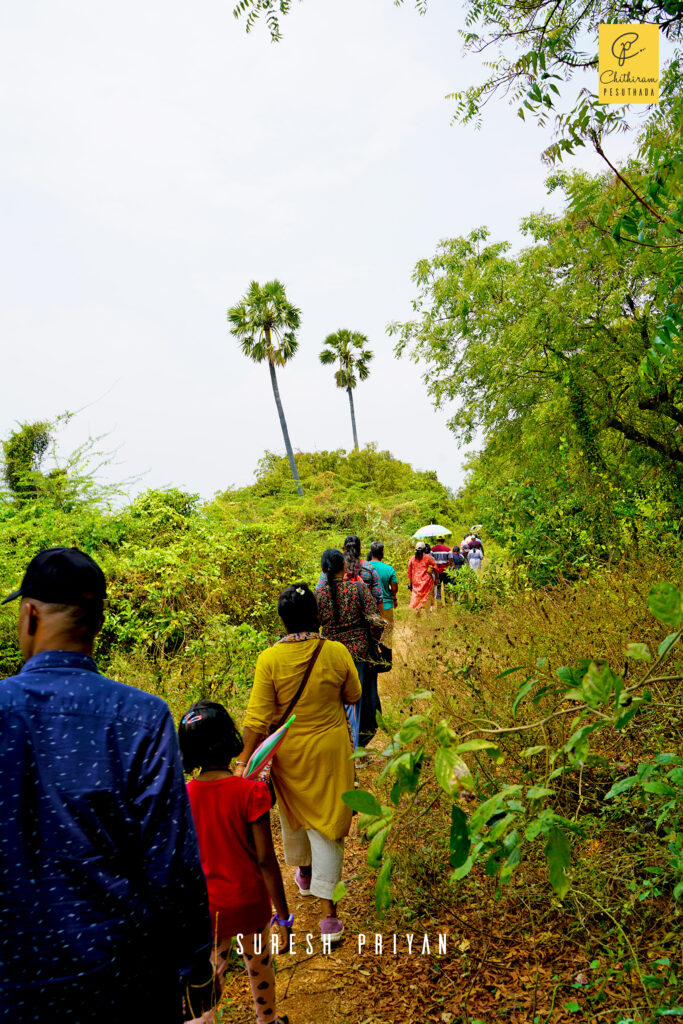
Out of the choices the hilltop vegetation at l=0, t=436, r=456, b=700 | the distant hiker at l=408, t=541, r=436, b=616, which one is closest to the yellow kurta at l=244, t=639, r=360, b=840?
the hilltop vegetation at l=0, t=436, r=456, b=700

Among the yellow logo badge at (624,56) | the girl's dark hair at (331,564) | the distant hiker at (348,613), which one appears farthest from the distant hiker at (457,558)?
the yellow logo badge at (624,56)

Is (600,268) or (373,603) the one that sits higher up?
(600,268)

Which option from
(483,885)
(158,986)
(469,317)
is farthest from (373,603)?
(469,317)

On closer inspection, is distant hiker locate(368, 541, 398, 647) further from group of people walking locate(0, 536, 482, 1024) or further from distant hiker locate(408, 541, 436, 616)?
group of people walking locate(0, 536, 482, 1024)

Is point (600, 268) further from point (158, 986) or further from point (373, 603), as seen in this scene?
point (158, 986)

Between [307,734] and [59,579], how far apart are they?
2.20 meters

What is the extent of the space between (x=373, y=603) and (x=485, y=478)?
6291mm

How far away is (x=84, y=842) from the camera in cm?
142

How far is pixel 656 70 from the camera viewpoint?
4.31m

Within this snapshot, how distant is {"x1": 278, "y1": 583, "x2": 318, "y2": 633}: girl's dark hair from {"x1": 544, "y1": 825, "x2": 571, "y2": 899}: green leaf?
242 centimetres

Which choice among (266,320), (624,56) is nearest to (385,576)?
(624,56)

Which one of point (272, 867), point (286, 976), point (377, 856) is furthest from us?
point (286, 976)

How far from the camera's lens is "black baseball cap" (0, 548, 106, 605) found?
5.23 feet

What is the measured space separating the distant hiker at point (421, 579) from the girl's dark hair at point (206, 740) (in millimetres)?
9430
